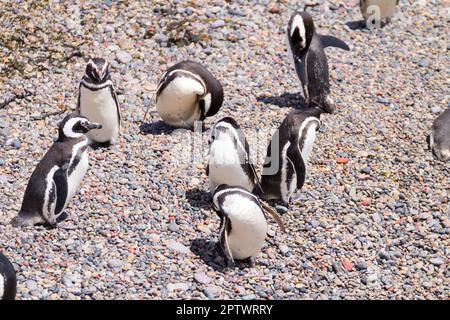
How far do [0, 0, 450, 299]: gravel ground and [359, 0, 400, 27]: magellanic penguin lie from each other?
0.16 meters

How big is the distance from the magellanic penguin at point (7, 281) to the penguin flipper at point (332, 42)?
13.8 ft

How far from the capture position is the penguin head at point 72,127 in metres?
6.75


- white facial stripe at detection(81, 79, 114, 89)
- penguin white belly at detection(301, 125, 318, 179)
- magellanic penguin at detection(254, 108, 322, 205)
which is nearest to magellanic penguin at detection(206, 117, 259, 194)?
magellanic penguin at detection(254, 108, 322, 205)

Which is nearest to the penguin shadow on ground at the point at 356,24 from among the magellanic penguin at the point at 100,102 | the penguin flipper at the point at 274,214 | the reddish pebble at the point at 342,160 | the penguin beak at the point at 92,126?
the reddish pebble at the point at 342,160

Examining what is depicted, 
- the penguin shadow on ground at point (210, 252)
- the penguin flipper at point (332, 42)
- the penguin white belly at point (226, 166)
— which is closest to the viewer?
the penguin shadow on ground at point (210, 252)

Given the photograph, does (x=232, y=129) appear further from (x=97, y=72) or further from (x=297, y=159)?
(x=97, y=72)

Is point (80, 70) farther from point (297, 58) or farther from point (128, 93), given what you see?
point (297, 58)

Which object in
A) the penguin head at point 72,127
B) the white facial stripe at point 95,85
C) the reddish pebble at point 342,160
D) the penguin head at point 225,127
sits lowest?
the reddish pebble at point 342,160

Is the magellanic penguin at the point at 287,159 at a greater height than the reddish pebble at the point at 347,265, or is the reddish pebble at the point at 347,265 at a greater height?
the magellanic penguin at the point at 287,159

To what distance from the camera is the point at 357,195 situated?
7285 millimetres

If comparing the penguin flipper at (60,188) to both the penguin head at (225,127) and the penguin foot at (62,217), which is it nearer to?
the penguin foot at (62,217)

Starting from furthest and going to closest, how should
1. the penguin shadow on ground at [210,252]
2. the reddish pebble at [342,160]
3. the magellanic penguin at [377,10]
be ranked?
the magellanic penguin at [377,10]
the reddish pebble at [342,160]
the penguin shadow on ground at [210,252]

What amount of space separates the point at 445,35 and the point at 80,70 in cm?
391

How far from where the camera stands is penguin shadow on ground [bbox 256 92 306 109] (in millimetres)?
8578
